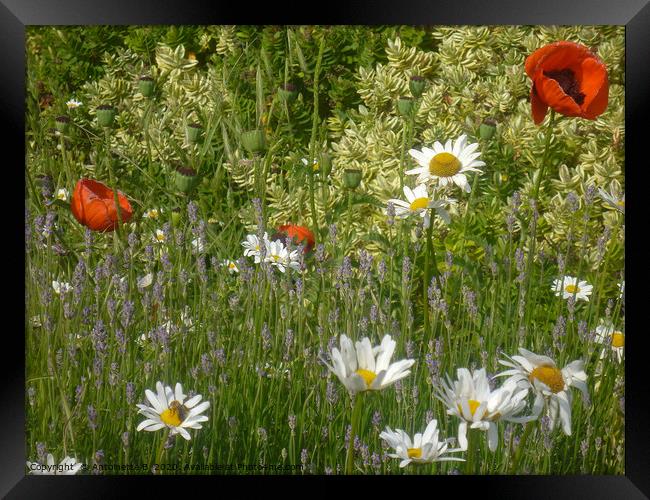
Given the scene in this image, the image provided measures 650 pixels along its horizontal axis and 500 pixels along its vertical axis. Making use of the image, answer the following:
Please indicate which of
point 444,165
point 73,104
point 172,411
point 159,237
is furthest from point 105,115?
point 444,165

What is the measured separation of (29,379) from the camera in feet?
7.66

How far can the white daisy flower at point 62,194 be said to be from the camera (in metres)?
2.39

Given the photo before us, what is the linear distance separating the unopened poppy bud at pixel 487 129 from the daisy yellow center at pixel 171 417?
3.45 feet

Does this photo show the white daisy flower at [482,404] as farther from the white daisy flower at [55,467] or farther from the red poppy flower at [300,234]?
the white daisy flower at [55,467]

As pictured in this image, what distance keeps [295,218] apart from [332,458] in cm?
64

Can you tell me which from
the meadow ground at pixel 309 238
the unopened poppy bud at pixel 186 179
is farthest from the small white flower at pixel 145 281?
the unopened poppy bud at pixel 186 179

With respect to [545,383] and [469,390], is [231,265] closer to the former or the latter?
[469,390]

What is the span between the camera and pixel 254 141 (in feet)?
8.01

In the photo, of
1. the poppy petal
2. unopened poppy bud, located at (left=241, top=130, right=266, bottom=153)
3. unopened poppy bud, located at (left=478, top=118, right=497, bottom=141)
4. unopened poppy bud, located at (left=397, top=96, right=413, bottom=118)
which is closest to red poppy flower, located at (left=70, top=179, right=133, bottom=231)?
unopened poppy bud, located at (left=241, top=130, right=266, bottom=153)

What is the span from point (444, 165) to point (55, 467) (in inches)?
49.4

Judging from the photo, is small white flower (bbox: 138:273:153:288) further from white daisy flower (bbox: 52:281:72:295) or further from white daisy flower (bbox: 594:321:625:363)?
white daisy flower (bbox: 594:321:625:363)
